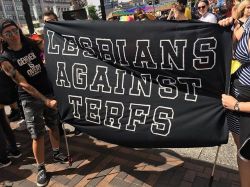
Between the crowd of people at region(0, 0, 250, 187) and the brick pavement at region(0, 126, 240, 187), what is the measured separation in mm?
204

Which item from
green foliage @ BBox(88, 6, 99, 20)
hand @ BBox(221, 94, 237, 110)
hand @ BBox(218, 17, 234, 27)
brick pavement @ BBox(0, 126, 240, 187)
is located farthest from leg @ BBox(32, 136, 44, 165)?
green foliage @ BBox(88, 6, 99, 20)

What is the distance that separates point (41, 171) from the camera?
3.67 metres

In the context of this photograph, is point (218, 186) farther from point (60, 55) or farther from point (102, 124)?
point (60, 55)

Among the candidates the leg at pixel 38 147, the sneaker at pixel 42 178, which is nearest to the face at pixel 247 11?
the leg at pixel 38 147

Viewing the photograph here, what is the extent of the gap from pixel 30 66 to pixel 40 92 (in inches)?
13.0

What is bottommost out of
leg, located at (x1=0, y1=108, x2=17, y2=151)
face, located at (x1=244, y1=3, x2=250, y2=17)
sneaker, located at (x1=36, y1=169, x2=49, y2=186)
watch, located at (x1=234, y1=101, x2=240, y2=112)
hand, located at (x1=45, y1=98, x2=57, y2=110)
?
sneaker, located at (x1=36, y1=169, x2=49, y2=186)

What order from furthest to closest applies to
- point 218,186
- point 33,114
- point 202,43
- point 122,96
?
1. point 33,114
2. point 218,186
3. point 122,96
4. point 202,43

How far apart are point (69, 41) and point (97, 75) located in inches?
20.4

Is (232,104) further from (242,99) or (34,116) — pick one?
(34,116)

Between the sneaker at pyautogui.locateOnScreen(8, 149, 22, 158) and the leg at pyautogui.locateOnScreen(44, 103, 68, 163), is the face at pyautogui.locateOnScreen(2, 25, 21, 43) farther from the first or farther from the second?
the sneaker at pyautogui.locateOnScreen(8, 149, 22, 158)

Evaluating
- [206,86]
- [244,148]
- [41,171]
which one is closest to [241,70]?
[206,86]

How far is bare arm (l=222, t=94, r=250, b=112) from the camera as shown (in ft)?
7.61

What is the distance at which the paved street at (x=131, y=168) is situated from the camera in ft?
11.3

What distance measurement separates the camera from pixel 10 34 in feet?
10.9
